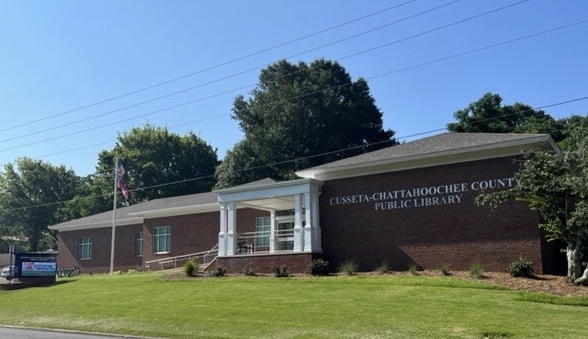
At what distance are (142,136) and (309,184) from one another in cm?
4927

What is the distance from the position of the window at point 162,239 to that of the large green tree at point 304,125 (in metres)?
17.1

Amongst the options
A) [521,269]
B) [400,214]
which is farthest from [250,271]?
[521,269]

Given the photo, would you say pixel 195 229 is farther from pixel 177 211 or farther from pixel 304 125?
pixel 304 125

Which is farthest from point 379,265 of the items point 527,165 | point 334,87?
point 334,87

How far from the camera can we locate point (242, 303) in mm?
20703

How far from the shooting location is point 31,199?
77688mm

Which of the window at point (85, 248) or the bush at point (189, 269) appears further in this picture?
the window at point (85, 248)

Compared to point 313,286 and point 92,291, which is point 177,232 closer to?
point 92,291

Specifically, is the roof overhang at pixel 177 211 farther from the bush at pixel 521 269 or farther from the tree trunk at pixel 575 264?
the tree trunk at pixel 575 264

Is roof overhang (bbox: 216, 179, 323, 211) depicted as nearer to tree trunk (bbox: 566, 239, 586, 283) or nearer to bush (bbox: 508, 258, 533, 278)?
bush (bbox: 508, 258, 533, 278)

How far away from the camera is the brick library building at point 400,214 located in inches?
965

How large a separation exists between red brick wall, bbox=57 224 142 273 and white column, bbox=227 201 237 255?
1443 cm

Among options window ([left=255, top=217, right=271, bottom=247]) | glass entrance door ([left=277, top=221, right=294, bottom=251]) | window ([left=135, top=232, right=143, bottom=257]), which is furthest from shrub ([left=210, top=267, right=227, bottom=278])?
window ([left=135, top=232, right=143, bottom=257])

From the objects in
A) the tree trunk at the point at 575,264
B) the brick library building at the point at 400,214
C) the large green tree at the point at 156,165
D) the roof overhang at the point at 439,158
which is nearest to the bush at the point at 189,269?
the brick library building at the point at 400,214
